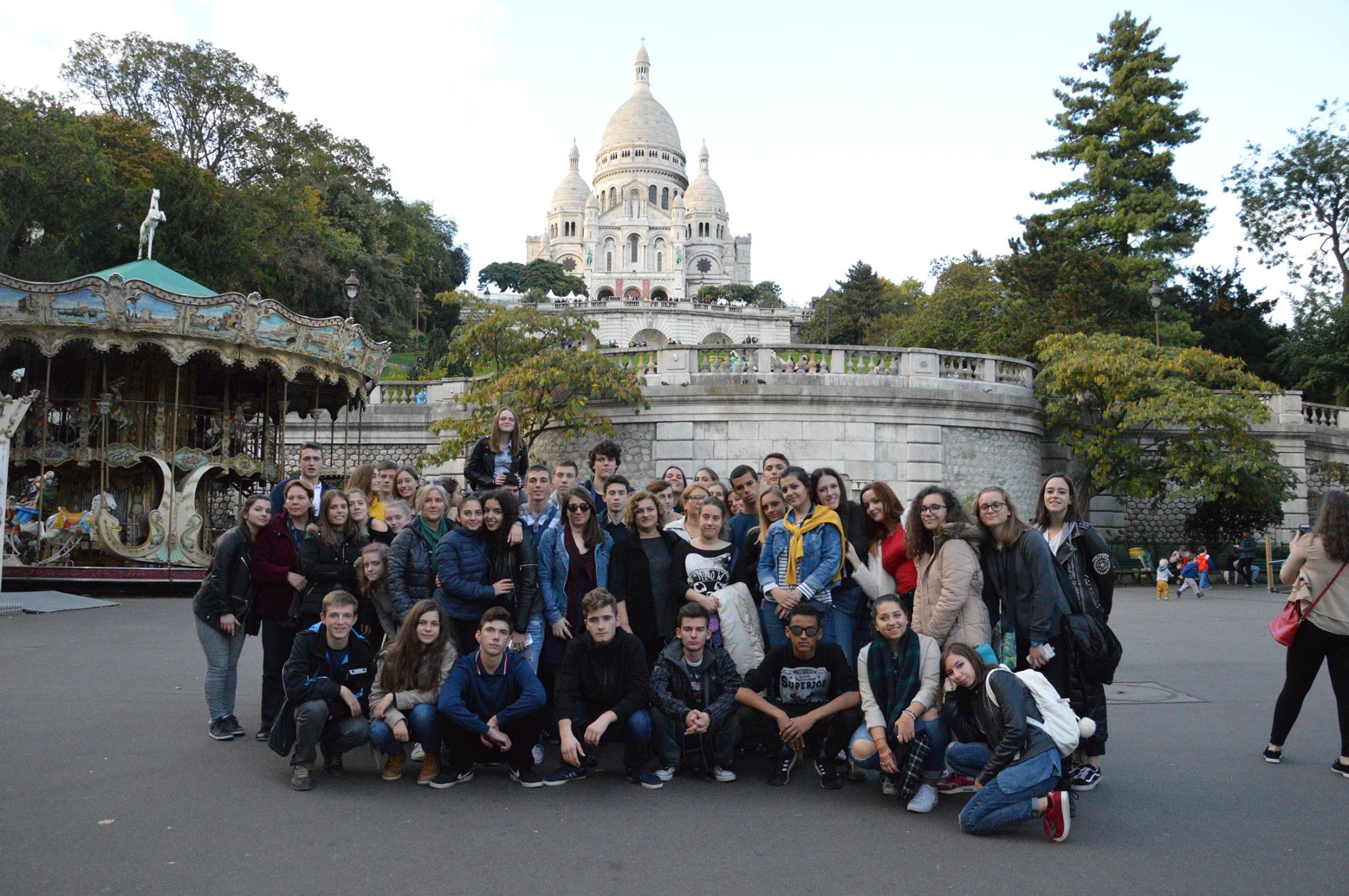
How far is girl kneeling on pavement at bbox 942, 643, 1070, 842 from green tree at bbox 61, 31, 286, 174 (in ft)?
126

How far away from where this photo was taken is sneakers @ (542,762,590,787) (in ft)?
18.9

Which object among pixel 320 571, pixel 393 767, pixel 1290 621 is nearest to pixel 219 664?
pixel 320 571

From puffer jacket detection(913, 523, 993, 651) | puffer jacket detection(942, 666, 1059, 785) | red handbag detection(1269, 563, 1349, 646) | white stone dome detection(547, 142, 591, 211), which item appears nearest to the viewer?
puffer jacket detection(942, 666, 1059, 785)

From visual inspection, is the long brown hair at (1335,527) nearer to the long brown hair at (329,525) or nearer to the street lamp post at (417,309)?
the long brown hair at (329,525)

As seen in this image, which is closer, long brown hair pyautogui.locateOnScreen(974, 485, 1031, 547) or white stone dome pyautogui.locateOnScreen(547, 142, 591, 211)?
long brown hair pyautogui.locateOnScreen(974, 485, 1031, 547)

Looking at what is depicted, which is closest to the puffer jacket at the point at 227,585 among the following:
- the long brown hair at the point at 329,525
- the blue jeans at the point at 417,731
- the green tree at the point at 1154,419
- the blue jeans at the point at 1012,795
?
the long brown hair at the point at 329,525

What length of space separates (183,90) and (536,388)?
2830 centimetres

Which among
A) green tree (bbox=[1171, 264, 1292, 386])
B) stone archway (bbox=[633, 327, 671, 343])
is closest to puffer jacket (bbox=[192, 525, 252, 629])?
green tree (bbox=[1171, 264, 1292, 386])

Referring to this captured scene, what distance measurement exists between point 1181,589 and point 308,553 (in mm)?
18059

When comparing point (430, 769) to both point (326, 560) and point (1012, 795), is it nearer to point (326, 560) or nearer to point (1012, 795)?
point (326, 560)

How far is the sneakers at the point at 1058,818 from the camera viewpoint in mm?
4750

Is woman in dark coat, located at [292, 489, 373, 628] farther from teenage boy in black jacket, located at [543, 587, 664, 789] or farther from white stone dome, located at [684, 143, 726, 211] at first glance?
white stone dome, located at [684, 143, 726, 211]

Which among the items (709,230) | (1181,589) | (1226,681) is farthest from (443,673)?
(709,230)

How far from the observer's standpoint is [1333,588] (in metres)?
5.94
